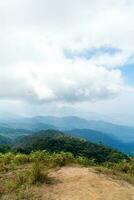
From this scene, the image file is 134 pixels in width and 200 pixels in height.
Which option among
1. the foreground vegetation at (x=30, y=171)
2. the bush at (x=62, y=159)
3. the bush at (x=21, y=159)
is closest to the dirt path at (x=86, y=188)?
the foreground vegetation at (x=30, y=171)

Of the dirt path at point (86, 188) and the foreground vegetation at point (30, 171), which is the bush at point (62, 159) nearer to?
the foreground vegetation at point (30, 171)

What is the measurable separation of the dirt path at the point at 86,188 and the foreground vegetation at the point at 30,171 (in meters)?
0.60

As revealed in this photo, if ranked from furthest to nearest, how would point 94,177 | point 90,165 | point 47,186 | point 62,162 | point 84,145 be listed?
point 84,145, point 90,165, point 62,162, point 94,177, point 47,186

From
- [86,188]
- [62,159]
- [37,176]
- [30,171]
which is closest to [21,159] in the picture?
[62,159]

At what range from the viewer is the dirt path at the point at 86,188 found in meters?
13.1

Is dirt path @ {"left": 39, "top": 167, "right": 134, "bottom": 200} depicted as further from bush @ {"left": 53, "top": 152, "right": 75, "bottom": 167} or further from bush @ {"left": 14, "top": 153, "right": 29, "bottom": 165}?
bush @ {"left": 14, "top": 153, "right": 29, "bottom": 165}

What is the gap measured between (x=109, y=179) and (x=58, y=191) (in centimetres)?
289

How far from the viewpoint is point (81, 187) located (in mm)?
14031

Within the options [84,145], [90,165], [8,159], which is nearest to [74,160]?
[90,165]

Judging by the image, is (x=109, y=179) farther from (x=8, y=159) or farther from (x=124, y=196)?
(x=8, y=159)

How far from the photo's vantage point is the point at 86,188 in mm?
13898

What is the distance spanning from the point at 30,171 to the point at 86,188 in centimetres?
270

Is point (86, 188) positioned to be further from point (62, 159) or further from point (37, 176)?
point (62, 159)

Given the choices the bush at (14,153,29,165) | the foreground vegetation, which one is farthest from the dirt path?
the bush at (14,153,29,165)
